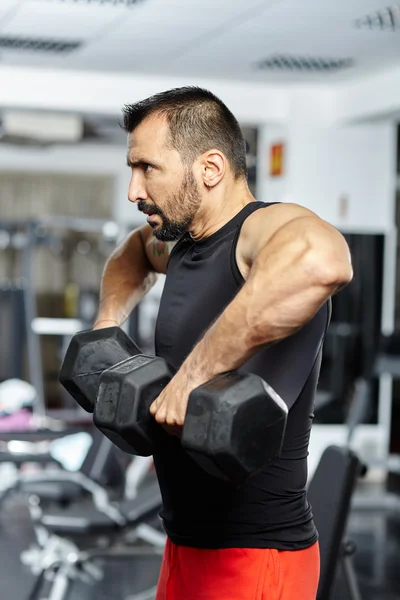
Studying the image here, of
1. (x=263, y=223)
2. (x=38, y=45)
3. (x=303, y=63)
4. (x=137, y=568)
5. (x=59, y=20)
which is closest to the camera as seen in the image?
(x=263, y=223)

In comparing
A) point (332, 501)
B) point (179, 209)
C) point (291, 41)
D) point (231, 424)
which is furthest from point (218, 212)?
point (291, 41)

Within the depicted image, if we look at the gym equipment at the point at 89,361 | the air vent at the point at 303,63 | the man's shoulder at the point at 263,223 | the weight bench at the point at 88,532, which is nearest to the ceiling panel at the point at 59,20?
the air vent at the point at 303,63

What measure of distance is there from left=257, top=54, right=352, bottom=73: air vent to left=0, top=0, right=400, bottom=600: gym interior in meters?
0.02

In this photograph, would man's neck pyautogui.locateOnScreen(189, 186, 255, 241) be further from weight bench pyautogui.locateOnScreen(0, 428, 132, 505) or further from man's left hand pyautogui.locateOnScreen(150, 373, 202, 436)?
weight bench pyautogui.locateOnScreen(0, 428, 132, 505)

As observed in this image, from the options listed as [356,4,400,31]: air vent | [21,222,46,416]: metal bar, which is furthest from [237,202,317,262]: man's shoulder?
[21,222,46,416]: metal bar

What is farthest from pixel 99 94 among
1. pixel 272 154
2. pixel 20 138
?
pixel 20 138

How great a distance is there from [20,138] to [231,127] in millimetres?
5954

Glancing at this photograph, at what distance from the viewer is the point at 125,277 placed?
1.73 m

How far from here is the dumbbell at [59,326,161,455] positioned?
1.46 m

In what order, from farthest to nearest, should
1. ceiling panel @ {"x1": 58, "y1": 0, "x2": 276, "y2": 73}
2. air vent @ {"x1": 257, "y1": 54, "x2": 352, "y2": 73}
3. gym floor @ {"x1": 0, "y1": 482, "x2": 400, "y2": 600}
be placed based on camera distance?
air vent @ {"x1": 257, "y1": 54, "x2": 352, "y2": 73}, ceiling panel @ {"x1": 58, "y1": 0, "x2": 276, "y2": 73}, gym floor @ {"x1": 0, "y1": 482, "x2": 400, "y2": 600}

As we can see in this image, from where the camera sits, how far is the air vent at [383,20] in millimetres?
3996

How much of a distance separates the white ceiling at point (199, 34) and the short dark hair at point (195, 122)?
2660mm

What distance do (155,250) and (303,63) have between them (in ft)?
12.2

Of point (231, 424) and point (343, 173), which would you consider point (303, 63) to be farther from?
point (231, 424)
